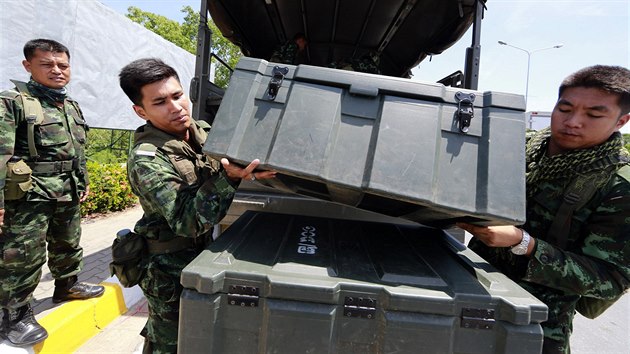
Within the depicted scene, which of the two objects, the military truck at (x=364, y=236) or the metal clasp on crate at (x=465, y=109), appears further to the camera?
the metal clasp on crate at (x=465, y=109)

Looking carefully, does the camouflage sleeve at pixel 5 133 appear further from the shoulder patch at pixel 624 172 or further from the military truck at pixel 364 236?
the shoulder patch at pixel 624 172

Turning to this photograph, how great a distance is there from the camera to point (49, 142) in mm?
2477

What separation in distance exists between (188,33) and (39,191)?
751 inches

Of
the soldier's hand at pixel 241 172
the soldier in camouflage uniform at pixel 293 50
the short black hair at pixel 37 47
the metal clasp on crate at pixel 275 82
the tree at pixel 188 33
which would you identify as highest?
the tree at pixel 188 33

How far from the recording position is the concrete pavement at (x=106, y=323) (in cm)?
240

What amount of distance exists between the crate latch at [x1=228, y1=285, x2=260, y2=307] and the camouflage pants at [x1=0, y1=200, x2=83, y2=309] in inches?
85.1

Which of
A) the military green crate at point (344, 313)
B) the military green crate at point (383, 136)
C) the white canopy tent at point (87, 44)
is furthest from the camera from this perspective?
the white canopy tent at point (87, 44)

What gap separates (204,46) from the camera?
249 cm

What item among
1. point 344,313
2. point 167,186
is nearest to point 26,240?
point 167,186

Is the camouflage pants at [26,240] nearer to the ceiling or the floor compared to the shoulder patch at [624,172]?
nearer to the floor

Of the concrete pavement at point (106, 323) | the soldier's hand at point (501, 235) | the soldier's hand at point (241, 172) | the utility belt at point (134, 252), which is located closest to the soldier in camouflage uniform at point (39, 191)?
the concrete pavement at point (106, 323)

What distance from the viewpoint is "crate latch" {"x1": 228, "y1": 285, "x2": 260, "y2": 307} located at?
3.34 feet

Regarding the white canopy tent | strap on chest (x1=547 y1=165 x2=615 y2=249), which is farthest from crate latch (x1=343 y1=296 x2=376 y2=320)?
the white canopy tent

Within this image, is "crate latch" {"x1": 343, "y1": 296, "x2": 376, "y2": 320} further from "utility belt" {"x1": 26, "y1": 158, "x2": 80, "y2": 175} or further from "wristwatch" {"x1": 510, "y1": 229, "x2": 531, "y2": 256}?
"utility belt" {"x1": 26, "y1": 158, "x2": 80, "y2": 175}
